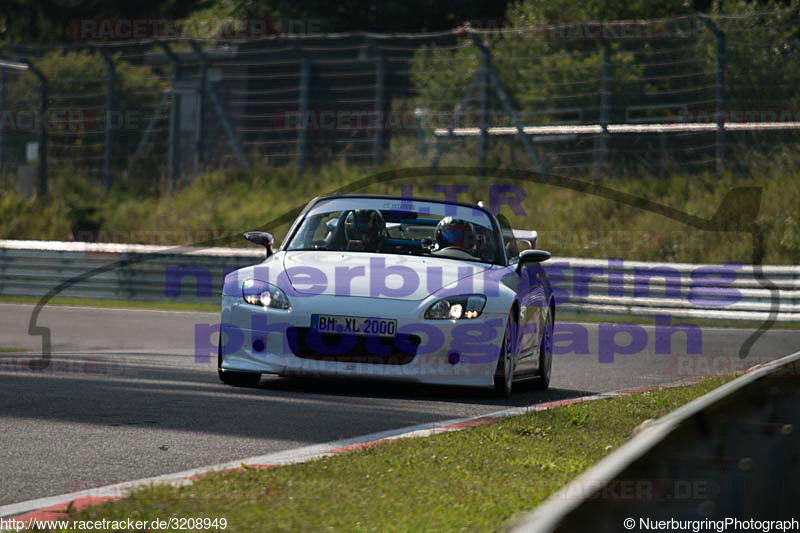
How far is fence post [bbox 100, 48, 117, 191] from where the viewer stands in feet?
94.9

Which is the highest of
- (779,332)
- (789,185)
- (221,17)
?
(221,17)

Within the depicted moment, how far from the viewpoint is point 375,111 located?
2869cm

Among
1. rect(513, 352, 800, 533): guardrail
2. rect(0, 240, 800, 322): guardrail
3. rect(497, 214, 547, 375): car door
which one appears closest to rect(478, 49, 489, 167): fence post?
rect(0, 240, 800, 322): guardrail

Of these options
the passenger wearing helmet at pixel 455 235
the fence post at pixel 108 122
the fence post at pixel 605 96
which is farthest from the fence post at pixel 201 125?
the passenger wearing helmet at pixel 455 235

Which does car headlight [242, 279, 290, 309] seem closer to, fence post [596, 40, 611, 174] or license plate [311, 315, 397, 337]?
license plate [311, 315, 397, 337]

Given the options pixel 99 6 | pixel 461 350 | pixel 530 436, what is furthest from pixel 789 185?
pixel 99 6

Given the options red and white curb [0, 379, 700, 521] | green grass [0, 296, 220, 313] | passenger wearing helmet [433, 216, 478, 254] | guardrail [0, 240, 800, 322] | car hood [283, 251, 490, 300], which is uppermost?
passenger wearing helmet [433, 216, 478, 254]

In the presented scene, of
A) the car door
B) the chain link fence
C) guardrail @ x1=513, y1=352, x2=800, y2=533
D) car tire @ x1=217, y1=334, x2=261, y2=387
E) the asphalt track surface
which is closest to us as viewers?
guardrail @ x1=513, y1=352, x2=800, y2=533

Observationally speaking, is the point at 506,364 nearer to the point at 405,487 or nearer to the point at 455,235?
the point at 455,235

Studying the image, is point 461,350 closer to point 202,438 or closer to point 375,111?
point 202,438

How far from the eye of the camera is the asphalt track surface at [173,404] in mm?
6633

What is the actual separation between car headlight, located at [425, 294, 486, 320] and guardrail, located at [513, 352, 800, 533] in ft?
16.3

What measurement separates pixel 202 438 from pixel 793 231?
18663 millimetres

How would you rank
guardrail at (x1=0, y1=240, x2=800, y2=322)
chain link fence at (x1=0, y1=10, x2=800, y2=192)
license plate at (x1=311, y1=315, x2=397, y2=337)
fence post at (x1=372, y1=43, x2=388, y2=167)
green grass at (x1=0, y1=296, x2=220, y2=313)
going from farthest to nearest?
fence post at (x1=372, y1=43, x2=388, y2=167)
chain link fence at (x1=0, y1=10, x2=800, y2=192)
green grass at (x1=0, y1=296, x2=220, y2=313)
guardrail at (x1=0, y1=240, x2=800, y2=322)
license plate at (x1=311, y1=315, x2=397, y2=337)
